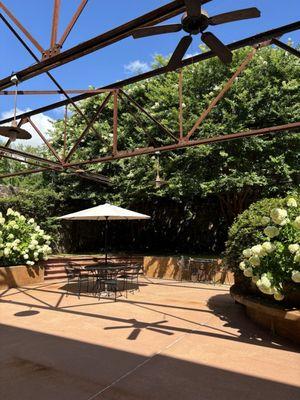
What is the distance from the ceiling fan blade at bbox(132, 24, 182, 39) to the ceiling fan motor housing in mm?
62

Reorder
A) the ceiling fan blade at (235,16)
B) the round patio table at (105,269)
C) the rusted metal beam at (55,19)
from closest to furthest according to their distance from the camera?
1. the ceiling fan blade at (235,16)
2. the rusted metal beam at (55,19)
3. the round patio table at (105,269)

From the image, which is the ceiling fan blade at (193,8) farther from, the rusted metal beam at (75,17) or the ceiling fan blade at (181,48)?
the rusted metal beam at (75,17)

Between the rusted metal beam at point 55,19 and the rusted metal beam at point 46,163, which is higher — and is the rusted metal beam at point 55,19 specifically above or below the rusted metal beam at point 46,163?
above

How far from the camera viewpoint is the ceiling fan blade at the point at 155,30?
3.28m

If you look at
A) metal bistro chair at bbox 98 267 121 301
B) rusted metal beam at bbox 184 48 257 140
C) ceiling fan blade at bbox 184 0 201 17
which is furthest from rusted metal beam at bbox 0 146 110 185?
ceiling fan blade at bbox 184 0 201 17

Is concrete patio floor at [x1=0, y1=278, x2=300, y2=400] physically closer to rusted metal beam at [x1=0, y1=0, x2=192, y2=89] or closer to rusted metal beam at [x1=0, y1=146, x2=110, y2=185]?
rusted metal beam at [x1=0, y1=146, x2=110, y2=185]

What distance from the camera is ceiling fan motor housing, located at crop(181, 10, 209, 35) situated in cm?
322

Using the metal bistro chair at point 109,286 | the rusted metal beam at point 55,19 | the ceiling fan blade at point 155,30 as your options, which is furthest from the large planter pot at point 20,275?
the ceiling fan blade at point 155,30

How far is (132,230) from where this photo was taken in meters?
17.5

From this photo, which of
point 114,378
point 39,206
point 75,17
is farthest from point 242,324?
point 39,206

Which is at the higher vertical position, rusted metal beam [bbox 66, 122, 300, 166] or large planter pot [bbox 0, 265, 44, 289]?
rusted metal beam [bbox 66, 122, 300, 166]

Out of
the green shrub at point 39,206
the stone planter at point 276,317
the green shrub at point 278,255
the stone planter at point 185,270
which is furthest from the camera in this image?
the green shrub at point 39,206

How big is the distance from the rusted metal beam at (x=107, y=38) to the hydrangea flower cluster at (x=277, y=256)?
2.73 meters

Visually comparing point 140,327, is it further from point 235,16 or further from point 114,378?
point 235,16
